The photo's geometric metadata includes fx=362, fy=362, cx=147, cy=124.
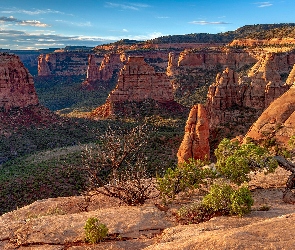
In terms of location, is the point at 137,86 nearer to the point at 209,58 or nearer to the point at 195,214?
the point at 209,58

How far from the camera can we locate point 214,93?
56.2 meters

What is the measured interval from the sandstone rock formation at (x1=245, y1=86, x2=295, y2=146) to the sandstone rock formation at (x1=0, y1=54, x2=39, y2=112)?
59.5m

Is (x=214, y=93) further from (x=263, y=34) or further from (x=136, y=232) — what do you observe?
(x=263, y=34)

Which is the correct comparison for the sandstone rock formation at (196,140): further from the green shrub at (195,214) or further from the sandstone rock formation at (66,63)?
the sandstone rock formation at (66,63)

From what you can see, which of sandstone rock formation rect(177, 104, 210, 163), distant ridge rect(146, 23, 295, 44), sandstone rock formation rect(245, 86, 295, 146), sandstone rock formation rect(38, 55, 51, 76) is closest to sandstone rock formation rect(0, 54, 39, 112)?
sandstone rock formation rect(177, 104, 210, 163)

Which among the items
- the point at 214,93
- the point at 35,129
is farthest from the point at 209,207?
the point at 35,129

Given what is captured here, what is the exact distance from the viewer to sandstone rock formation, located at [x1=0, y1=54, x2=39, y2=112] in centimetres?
7494

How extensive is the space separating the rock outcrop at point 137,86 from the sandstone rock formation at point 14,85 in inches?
727

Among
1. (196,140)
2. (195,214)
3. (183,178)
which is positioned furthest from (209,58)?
(195,214)

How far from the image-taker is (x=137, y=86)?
297ft

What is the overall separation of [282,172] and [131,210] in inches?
386

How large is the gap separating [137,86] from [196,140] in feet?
192

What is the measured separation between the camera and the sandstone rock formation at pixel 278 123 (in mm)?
24609

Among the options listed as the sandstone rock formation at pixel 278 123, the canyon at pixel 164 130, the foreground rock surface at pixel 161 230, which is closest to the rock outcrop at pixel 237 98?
the canyon at pixel 164 130
